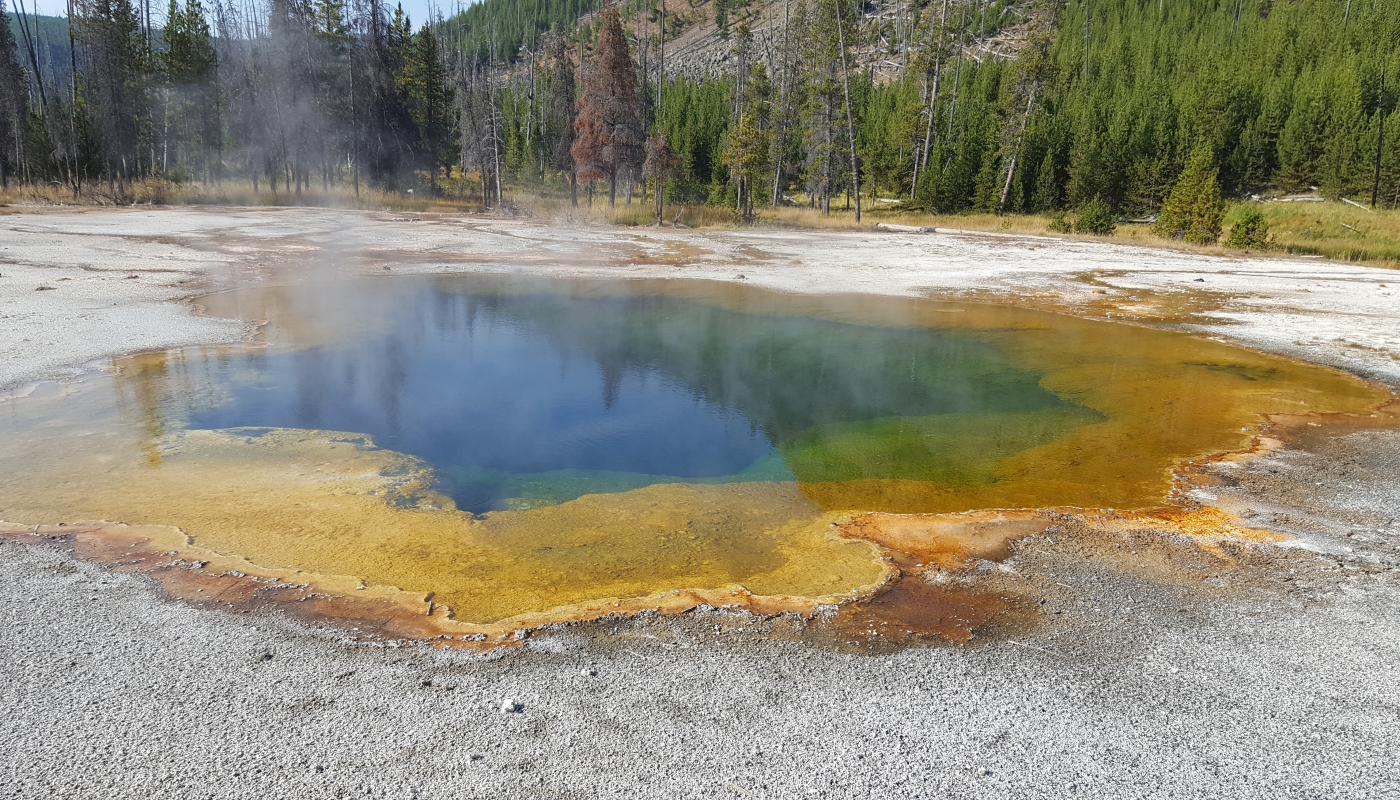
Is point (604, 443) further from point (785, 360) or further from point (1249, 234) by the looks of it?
point (1249, 234)

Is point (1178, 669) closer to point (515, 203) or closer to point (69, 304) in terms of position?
point (69, 304)

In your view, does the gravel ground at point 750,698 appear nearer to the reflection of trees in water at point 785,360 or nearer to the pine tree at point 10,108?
the reflection of trees in water at point 785,360

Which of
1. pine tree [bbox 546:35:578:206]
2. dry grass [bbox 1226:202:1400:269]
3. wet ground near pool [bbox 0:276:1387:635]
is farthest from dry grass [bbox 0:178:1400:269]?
wet ground near pool [bbox 0:276:1387:635]

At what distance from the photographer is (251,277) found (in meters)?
16.6

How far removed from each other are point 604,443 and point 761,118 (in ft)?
130

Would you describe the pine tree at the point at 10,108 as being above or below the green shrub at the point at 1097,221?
above

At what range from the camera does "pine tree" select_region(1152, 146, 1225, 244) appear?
88.3 ft

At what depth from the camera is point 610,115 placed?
3372 centimetres

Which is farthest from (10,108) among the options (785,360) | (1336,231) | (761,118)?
(1336,231)

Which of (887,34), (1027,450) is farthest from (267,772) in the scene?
(887,34)

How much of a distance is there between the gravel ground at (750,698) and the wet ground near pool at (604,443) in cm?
60

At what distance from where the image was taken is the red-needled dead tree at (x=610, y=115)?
3347cm

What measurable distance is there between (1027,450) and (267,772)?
7133mm

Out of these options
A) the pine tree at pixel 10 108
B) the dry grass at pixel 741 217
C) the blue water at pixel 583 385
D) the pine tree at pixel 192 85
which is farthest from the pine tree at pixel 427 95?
the blue water at pixel 583 385
